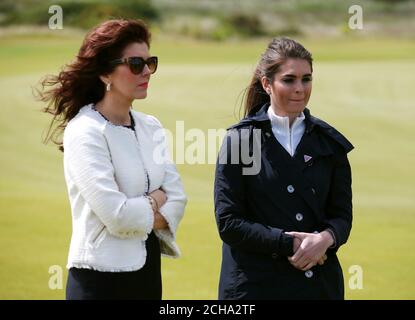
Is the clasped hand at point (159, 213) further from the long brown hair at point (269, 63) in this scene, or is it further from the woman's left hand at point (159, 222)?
the long brown hair at point (269, 63)

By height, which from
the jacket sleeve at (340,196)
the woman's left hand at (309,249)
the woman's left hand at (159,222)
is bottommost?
the woman's left hand at (309,249)

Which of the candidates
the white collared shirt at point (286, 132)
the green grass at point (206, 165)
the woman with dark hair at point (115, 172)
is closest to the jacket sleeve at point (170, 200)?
the woman with dark hair at point (115, 172)

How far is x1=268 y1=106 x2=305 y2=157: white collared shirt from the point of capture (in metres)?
3.42

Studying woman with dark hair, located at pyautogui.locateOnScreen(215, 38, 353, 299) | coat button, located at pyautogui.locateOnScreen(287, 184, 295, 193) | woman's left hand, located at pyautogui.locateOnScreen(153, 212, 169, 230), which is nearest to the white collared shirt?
woman with dark hair, located at pyautogui.locateOnScreen(215, 38, 353, 299)

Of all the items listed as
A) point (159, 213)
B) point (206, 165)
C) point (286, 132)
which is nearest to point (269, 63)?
point (286, 132)

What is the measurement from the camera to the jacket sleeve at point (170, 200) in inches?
137

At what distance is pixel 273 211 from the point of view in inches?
131

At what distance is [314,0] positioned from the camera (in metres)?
30.8

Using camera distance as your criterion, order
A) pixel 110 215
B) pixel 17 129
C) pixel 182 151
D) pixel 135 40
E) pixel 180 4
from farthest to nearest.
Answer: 1. pixel 180 4
2. pixel 17 129
3. pixel 182 151
4. pixel 135 40
5. pixel 110 215

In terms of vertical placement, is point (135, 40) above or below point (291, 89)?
above

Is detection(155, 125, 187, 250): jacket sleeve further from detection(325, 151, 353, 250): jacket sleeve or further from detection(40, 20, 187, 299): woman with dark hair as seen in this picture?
detection(325, 151, 353, 250): jacket sleeve

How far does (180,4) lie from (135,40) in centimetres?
2640
